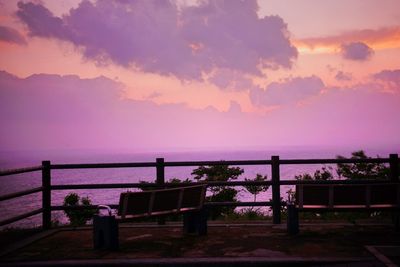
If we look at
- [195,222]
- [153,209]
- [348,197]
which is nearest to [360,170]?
[348,197]

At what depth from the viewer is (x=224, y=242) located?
766 centimetres

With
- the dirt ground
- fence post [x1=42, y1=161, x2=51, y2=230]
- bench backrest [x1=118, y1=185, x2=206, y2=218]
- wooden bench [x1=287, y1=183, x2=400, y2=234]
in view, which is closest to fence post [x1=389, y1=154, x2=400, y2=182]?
the dirt ground

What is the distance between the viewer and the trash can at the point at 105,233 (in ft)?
23.8

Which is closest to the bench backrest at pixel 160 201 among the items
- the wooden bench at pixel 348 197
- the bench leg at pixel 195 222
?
the bench leg at pixel 195 222

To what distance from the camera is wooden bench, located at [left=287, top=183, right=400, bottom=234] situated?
26.6ft

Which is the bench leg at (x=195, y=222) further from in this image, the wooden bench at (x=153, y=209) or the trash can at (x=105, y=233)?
the trash can at (x=105, y=233)

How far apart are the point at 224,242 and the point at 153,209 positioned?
1.30 metres

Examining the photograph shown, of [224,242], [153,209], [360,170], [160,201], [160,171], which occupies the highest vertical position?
[160,171]

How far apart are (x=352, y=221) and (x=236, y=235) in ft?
9.40

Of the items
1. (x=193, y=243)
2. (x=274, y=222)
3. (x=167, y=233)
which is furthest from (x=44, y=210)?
(x=274, y=222)

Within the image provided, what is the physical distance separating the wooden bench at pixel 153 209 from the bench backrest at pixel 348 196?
1.83 m

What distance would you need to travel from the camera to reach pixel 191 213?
8445 millimetres

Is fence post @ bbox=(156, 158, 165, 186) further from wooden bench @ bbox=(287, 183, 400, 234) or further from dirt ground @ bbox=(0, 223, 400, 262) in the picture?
wooden bench @ bbox=(287, 183, 400, 234)

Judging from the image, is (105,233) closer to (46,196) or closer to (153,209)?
(153,209)
